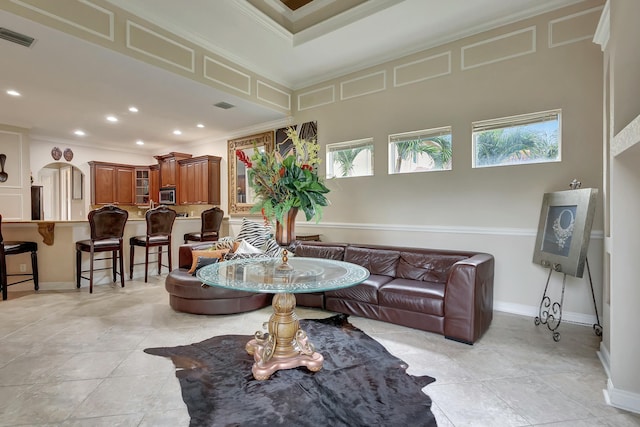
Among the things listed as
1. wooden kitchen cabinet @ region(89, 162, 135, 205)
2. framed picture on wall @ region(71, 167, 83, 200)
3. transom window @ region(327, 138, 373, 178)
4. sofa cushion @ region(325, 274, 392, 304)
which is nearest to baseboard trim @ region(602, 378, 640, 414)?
sofa cushion @ region(325, 274, 392, 304)

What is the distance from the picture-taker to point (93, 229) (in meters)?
4.07

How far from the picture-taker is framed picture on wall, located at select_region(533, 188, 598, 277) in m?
2.65

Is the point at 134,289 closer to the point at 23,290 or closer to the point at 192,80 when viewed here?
the point at 23,290

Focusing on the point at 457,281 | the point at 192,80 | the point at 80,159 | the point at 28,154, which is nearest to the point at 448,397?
the point at 457,281

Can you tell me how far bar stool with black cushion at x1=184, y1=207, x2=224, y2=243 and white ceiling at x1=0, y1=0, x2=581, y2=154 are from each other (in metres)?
1.73

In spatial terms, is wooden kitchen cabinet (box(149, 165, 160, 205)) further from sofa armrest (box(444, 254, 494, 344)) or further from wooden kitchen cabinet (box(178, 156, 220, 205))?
sofa armrest (box(444, 254, 494, 344))

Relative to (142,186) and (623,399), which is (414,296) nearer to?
(623,399)

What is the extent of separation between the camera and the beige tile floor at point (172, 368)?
1.69 m

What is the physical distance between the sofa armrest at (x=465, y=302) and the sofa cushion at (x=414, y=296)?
0.10 m

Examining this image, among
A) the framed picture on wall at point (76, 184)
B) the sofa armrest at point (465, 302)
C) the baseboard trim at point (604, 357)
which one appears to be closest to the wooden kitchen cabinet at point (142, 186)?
the framed picture on wall at point (76, 184)

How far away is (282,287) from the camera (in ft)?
5.99

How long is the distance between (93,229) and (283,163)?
3.39m

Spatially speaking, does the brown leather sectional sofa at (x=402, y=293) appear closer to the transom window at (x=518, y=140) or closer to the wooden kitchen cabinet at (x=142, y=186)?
the transom window at (x=518, y=140)

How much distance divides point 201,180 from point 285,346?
17.4ft
